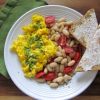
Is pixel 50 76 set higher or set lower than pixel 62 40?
lower

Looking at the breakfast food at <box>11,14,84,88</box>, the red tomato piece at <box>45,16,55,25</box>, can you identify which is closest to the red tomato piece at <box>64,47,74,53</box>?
the breakfast food at <box>11,14,84,88</box>

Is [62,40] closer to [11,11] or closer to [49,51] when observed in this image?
[49,51]

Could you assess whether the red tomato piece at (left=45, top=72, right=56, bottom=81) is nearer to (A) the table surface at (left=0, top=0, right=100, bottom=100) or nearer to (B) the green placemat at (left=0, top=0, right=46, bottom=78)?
(A) the table surface at (left=0, top=0, right=100, bottom=100)

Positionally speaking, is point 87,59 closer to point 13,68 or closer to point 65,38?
point 65,38

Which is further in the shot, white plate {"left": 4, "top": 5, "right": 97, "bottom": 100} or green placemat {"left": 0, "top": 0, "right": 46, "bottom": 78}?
green placemat {"left": 0, "top": 0, "right": 46, "bottom": 78}

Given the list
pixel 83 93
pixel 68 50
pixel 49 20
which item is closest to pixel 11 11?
pixel 49 20

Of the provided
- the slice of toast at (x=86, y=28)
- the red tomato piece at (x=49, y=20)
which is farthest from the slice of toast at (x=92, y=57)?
the red tomato piece at (x=49, y=20)

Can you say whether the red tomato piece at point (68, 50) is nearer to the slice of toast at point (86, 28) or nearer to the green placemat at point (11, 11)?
the slice of toast at point (86, 28)
